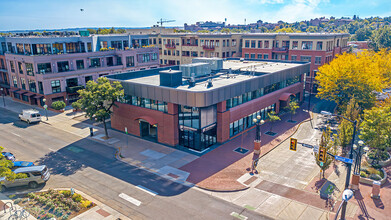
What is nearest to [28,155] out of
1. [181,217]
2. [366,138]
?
[181,217]

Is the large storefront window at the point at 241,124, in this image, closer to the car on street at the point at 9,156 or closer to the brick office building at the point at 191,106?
the brick office building at the point at 191,106

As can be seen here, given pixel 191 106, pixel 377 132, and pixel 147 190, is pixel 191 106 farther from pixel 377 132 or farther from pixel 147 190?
pixel 377 132

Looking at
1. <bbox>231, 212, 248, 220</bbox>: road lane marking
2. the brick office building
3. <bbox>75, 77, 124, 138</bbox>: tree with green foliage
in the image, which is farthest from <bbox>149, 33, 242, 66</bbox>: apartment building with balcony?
<bbox>231, 212, 248, 220</bbox>: road lane marking

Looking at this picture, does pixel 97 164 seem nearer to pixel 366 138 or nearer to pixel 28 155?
pixel 28 155

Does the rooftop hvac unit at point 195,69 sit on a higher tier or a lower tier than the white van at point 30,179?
higher

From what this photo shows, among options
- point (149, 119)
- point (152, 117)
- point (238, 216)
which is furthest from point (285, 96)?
point (238, 216)

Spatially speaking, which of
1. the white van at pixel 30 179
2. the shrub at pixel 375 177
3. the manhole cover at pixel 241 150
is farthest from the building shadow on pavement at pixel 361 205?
the white van at pixel 30 179

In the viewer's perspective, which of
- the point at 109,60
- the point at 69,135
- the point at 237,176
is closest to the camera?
the point at 237,176
